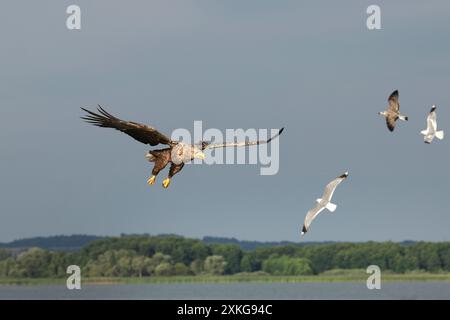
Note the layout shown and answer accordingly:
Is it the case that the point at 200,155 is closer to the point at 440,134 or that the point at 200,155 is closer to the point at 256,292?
the point at 440,134

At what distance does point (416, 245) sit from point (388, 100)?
228ft

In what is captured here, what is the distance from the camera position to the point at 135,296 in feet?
302

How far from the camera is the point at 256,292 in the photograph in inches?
3981

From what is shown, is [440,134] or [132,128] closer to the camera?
[132,128]

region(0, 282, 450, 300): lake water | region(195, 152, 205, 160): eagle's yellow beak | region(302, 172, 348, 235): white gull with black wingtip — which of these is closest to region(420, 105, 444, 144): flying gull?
region(302, 172, 348, 235): white gull with black wingtip

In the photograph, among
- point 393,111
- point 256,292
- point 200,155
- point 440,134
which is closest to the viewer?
point 200,155

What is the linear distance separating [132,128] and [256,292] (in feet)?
228

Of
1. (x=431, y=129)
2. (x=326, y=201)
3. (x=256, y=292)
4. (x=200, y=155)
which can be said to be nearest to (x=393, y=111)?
(x=431, y=129)

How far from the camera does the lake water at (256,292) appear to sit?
89.1 m

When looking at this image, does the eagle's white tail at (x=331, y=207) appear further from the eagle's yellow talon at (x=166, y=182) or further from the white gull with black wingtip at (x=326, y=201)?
the eagle's yellow talon at (x=166, y=182)

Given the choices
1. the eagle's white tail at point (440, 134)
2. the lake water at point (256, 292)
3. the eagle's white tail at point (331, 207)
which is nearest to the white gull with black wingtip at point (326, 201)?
the eagle's white tail at point (331, 207)
